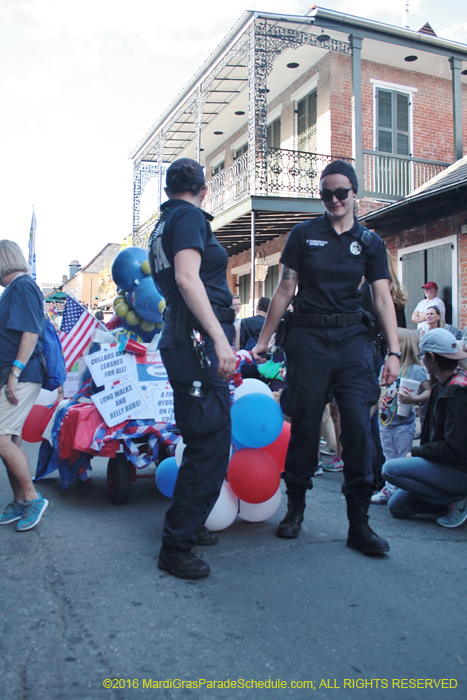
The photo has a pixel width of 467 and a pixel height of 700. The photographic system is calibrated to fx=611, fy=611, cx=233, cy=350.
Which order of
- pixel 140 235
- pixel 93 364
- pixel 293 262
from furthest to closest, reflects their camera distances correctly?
1. pixel 140 235
2. pixel 93 364
3. pixel 293 262

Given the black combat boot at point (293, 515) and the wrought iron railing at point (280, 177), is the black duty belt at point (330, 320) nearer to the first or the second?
the black combat boot at point (293, 515)

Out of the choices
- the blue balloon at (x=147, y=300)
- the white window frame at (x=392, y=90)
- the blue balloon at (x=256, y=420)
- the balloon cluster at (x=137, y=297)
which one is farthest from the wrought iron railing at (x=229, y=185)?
the blue balloon at (x=256, y=420)

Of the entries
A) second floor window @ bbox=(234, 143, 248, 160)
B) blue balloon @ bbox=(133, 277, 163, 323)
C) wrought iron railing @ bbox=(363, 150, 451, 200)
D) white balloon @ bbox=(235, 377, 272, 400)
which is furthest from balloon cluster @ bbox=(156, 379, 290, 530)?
second floor window @ bbox=(234, 143, 248, 160)

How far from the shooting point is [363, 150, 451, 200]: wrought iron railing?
14.0 m

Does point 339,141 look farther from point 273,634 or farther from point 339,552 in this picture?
point 273,634

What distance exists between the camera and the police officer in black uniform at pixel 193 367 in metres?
2.77

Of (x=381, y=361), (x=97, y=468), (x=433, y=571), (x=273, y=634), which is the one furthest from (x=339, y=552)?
(x=97, y=468)

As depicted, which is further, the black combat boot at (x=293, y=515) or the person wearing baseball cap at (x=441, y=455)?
the person wearing baseball cap at (x=441, y=455)

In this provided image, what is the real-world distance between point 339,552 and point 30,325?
2223 millimetres

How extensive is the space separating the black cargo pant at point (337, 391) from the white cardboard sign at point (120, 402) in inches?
52.2

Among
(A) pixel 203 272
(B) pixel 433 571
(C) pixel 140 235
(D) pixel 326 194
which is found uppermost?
(C) pixel 140 235

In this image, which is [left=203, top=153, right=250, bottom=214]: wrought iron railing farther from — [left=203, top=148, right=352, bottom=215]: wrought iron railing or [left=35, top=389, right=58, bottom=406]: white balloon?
[left=35, top=389, right=58, bottom=406]: white balloon

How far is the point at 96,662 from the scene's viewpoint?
6.73ft

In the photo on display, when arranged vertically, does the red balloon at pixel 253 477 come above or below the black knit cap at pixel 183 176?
below
